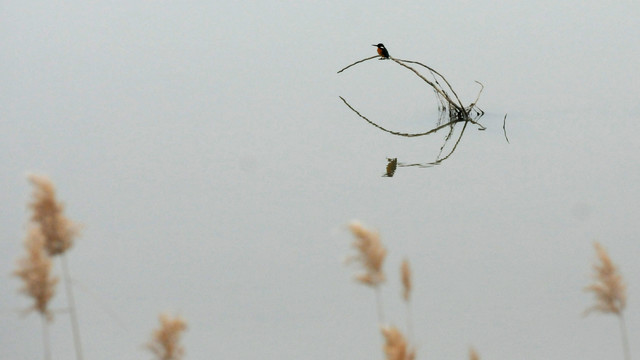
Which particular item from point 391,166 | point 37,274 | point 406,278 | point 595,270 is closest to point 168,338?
point 37,274

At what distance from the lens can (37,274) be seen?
240 centimetres

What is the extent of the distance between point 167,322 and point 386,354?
59cm

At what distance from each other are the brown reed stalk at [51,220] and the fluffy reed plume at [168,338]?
0.37 metres

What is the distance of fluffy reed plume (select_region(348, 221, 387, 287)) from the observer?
2.34m

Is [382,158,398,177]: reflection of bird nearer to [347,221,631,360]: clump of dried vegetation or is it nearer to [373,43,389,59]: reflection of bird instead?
[373,43,389,59]: reflection of bird

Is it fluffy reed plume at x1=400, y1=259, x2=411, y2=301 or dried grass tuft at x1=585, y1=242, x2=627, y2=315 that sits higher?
fluffy reed plume at x1=400, y1=259, x2=411, y2=301

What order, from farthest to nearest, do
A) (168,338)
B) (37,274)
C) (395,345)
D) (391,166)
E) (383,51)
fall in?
(383,51), (391,166), (37,274), (168,338), (395,345)

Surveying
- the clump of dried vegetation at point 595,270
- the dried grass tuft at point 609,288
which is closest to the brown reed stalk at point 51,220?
the clump of dried vegetation at point 595,270

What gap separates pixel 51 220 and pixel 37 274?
0.55ft

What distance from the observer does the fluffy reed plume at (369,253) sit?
7.68 feet

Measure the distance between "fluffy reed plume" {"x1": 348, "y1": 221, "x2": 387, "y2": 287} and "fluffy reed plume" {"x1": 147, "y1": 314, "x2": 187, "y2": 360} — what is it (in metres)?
0.52

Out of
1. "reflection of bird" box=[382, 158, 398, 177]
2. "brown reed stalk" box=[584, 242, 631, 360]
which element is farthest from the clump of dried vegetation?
"reflection of bird" box=[382, 158, 398, 177]

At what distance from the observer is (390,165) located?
635 cm

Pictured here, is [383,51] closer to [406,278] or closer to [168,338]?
[406,278]
